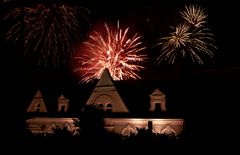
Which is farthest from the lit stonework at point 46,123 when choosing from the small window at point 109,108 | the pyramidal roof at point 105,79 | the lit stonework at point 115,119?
the pyramidal roof at point 105,79

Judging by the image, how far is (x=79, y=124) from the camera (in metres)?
13.5

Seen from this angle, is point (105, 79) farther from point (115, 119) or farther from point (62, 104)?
point (62, 104)

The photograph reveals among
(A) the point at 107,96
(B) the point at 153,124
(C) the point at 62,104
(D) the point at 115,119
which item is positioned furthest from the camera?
(C) the point at 62,104

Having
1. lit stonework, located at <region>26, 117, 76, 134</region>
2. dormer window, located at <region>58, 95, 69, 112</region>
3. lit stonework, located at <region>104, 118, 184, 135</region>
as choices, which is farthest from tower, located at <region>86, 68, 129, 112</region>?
lit stonework, located at <region>26, 117, 76, 134</region>

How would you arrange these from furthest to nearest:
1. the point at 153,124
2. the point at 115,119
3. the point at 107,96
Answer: the point at 107,96 < the point at 115,119 < the point at 153,124

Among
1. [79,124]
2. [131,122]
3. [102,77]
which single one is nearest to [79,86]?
[102,77]

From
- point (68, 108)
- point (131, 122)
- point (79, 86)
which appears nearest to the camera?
point (131, 122)

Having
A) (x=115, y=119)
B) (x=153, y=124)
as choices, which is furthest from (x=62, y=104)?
(x=153, y=124)

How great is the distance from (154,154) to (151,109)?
1113 cm

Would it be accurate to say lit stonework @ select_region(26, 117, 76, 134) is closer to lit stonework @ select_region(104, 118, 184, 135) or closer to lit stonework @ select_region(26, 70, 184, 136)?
lit stonework @ select_region(26, 70, 184, 136)

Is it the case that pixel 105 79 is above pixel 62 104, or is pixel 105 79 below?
above

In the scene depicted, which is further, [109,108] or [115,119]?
[109,108]

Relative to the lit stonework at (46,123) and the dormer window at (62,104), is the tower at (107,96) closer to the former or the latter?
the dormer window at (62,104)

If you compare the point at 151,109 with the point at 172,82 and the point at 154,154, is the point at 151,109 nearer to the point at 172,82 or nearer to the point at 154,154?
the point at 172,82
